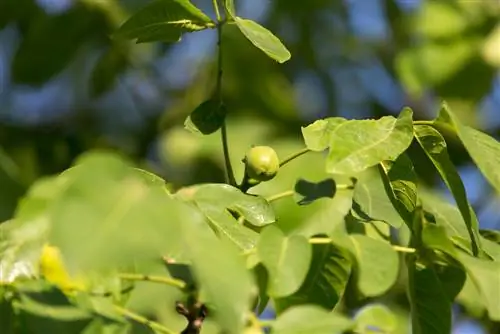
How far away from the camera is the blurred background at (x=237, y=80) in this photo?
2.38 m

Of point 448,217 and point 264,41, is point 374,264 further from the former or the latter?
point 264,41

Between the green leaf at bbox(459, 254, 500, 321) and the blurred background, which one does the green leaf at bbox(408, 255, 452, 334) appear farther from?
the blurred background

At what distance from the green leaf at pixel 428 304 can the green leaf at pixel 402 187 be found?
5cm

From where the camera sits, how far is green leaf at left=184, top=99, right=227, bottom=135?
1.16 meters

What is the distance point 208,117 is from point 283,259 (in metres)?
0.27

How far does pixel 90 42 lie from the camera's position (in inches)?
102

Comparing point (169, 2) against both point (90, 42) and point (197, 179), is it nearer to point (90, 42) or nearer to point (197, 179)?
point (197, 179)

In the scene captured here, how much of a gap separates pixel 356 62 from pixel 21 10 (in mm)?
1025

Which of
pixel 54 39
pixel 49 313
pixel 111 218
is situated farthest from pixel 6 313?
pixel 54 39

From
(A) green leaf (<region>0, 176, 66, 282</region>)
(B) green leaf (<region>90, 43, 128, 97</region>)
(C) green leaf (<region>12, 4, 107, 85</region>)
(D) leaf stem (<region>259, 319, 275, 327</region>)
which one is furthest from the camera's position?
(B) green leaf (<region>90, 43, 128, 97</region>)

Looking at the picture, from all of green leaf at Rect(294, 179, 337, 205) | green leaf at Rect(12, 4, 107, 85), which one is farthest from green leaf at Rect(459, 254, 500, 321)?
green leaf at Rect(12, 4, 107, 85)

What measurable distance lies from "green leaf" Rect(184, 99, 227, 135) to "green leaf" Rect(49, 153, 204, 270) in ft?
1.19

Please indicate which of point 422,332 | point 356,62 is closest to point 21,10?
point 356,62

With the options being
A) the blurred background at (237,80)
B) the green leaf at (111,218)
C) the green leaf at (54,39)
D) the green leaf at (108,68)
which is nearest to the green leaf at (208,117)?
the green leaf at (111,218)
